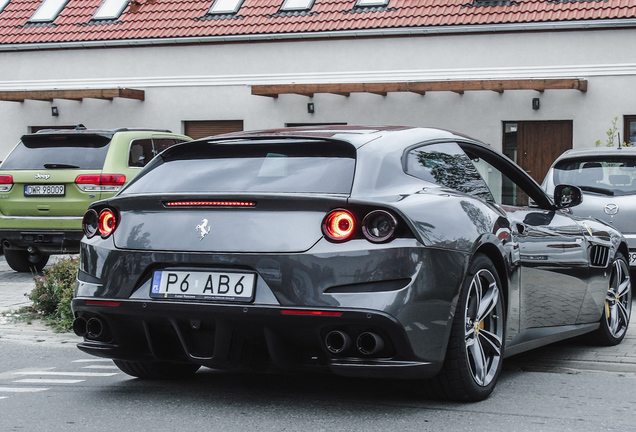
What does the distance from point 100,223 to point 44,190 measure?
24.1ft

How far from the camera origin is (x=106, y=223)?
202 inches

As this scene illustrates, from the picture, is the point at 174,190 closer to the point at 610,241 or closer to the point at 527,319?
the point at 527,319

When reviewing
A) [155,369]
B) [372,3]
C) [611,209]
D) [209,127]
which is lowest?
[155,369]

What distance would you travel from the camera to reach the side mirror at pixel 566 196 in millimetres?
6641

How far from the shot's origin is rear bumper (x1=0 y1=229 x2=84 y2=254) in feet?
39.3

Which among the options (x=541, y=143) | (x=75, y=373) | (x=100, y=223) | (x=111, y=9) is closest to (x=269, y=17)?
(x=111, y=9)

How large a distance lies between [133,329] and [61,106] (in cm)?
2193

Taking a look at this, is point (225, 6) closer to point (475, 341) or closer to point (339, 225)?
point (475, 341)

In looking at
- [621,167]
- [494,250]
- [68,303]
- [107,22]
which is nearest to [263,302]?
[494,250]

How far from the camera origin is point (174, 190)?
5.08m

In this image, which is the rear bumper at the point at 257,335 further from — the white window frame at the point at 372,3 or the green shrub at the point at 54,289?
the white window frame at the point at 372,3

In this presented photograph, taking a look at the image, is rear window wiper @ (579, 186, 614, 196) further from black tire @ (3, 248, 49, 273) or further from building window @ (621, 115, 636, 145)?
building window @ (621, 115, 636, 145)

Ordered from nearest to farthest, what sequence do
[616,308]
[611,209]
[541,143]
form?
[616,308] → [611,209] → [541,143]

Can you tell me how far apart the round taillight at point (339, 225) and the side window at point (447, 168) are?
24.0 inches
